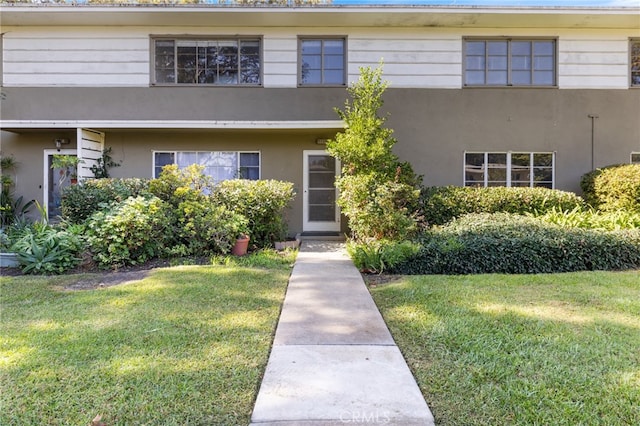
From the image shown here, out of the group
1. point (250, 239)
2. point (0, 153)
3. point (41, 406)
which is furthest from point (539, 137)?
point (0, 153)

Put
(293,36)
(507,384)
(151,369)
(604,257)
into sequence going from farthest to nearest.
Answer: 1. (293,36)
2. (604,257)
3. (151,369)
4. (507,384)

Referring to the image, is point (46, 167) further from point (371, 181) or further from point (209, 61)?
point (371, 181)

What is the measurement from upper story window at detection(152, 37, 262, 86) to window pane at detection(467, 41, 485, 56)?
5392 millimetres

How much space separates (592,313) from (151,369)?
4.41 meters

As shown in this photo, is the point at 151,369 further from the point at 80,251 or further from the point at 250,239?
the point at 250,239

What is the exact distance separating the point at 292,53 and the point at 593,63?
25.3 feet

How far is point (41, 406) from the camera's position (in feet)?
8.00

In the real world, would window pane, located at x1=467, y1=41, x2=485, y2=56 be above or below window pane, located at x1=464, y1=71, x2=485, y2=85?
above

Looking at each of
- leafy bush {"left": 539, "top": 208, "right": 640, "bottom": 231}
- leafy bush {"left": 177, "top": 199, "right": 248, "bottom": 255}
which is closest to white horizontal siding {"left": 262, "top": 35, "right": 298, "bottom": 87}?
leafy bush {"left": 177, "top": 199, "right": 248, "bottom": 255}

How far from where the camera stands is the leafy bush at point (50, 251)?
6258 mm

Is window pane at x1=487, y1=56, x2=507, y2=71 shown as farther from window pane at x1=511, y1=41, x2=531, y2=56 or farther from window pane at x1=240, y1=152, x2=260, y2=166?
window pane at x1=240, y1=152, x2=260, y2=166

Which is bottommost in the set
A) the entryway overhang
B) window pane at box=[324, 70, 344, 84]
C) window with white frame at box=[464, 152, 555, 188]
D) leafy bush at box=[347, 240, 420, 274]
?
leafy bush at box=[347, 240, 420, 274]

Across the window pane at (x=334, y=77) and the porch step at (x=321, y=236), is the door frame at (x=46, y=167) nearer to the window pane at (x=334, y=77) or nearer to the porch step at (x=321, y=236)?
the porch step at (x=321, y=236)

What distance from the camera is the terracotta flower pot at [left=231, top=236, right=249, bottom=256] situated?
750 cm
